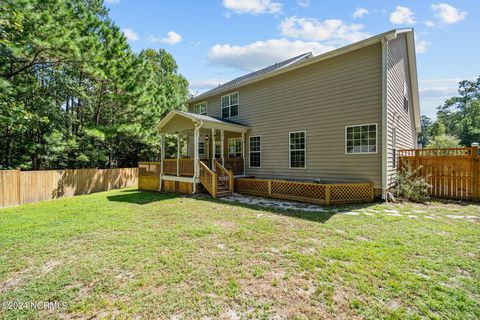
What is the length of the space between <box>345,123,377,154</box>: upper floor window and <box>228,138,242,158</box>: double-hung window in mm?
6027

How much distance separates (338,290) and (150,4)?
13.3 meters

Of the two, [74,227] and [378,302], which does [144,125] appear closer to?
[74,227]

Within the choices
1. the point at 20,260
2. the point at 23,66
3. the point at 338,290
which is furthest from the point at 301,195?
the point at 23,66

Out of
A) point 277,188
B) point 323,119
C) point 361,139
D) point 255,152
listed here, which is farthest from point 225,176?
point 361,139

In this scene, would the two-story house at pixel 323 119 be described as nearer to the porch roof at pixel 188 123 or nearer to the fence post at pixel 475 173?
the porch roof at pixel 188 123

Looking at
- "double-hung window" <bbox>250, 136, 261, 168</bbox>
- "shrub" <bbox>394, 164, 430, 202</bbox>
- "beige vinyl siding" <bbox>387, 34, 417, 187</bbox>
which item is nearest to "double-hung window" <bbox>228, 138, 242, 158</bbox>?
"double-hung window" <bbox>250, 136, 261, 168</bbox>

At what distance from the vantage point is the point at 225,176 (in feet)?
35.1

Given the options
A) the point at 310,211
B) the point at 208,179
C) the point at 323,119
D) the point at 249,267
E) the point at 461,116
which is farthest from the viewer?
the point at 461,116

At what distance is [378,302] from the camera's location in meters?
2.55

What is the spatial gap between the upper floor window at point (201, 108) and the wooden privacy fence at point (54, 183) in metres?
6.63

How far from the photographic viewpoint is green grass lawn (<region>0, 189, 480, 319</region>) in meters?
2.52

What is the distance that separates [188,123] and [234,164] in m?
3.30

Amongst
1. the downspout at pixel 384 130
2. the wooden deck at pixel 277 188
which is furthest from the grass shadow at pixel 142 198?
the downspout at pixel 384 130

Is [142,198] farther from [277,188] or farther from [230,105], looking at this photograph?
[230,105]
